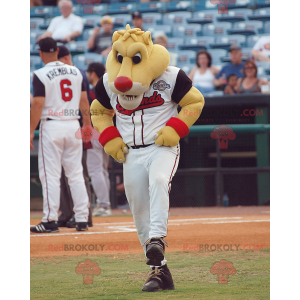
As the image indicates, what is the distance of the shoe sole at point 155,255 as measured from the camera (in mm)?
2486

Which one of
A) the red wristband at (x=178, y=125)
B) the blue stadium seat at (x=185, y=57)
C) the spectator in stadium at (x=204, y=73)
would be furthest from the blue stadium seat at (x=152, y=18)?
the red wristband at (x=178, y=125)

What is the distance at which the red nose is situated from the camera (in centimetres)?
262

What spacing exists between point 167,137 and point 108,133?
41 centimetres

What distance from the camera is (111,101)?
296 centimetres

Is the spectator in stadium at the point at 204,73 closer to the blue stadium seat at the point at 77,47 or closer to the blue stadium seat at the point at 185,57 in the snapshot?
the blue stadium seat at the point at 185,57

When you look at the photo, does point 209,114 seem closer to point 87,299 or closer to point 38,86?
point 38,86

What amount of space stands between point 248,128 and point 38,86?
3.85 metres

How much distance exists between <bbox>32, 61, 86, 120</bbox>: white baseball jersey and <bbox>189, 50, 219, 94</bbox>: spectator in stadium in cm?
388

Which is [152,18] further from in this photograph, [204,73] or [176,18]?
[204,73]

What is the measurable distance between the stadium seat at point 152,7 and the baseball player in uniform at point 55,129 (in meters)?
7.76

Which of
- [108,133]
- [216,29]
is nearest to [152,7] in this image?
[216,29]

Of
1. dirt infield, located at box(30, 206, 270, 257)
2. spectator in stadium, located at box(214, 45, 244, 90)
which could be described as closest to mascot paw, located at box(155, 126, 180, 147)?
dirt infield, located at box(30, 206, 270, 257)

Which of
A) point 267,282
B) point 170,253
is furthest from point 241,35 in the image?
point 267,282

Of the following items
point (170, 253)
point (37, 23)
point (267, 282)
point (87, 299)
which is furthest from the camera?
point (37, 23)
